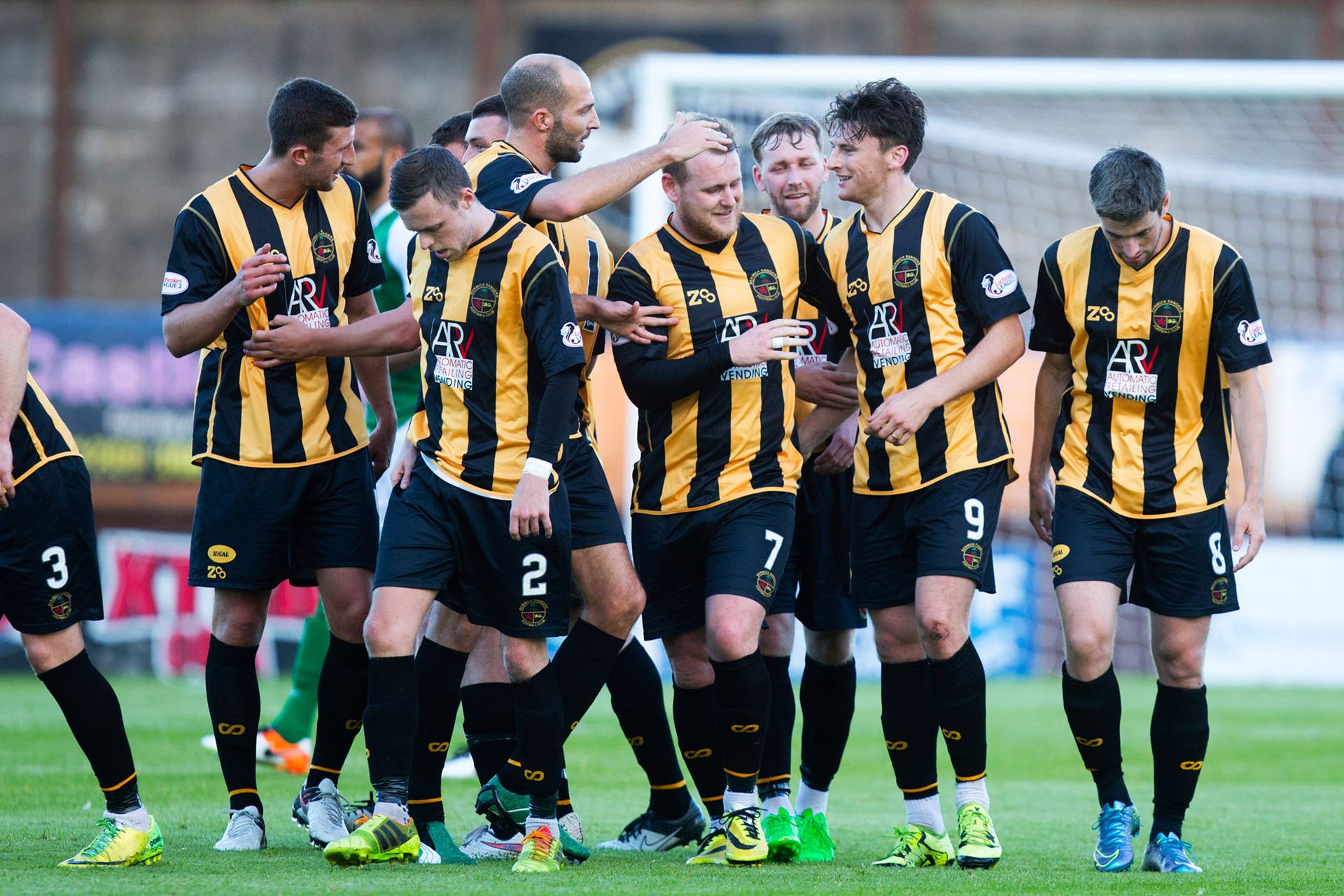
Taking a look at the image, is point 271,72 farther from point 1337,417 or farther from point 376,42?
point 1337,417

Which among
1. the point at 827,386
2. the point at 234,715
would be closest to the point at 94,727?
the point at 234,715

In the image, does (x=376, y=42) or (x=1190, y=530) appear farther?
(x=376, y=42)

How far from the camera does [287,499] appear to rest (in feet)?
15.5

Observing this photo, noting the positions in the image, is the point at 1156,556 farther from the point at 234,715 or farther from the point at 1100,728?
the point at 234,715

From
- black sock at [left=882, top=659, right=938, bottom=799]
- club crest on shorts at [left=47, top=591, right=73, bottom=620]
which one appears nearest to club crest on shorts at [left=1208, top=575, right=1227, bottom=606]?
black sock at [left=882, top=659, right=938, bottom=799]

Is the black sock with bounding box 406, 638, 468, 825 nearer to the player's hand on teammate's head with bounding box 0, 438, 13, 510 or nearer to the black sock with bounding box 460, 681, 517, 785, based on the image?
the black sock with bounding box 460, 681, 517, 785

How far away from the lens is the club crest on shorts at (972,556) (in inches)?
A: 181

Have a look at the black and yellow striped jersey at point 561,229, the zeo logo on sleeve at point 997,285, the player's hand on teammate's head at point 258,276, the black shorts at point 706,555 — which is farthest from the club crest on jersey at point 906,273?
the player's hand on teammate's head at point 258,276

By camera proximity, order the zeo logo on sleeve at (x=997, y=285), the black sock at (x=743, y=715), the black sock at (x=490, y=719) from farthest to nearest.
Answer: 1. the black sock at (x=490, y=719)
2. the zeo logo on sleeve at (x=997, y=285)
3. the black sock at (x=743, y=715)

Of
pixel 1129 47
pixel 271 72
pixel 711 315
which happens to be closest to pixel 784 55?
pixel 1129 47

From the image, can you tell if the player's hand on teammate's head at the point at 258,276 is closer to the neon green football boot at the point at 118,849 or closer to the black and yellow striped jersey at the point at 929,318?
the neon green football boot at the point at 118,849

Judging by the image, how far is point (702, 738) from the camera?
4.97 m

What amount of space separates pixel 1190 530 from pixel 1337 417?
8.12 m

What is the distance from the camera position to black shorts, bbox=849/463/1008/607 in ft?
15.1
